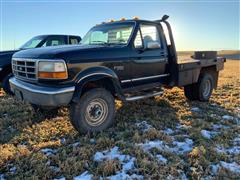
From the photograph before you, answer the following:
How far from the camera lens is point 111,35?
528 centimetres

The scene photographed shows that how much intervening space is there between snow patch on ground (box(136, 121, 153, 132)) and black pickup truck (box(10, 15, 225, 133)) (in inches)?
20.2

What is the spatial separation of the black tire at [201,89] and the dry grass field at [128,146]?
0.91m

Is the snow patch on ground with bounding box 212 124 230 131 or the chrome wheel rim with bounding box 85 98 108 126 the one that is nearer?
the chrome wheel rim with bounding box 85 98 108 126

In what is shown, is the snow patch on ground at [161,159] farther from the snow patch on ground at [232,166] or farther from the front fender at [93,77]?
the front fender at [93,77]

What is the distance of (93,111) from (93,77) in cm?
62

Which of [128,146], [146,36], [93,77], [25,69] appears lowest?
[128,146]

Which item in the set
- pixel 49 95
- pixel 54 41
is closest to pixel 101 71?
pixel 49 95

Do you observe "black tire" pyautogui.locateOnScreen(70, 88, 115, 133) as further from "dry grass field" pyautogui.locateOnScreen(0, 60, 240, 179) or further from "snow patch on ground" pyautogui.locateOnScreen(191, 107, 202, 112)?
"snow patch on ground" pyautogui.locateOnScreen(191, 107, 202, 112)

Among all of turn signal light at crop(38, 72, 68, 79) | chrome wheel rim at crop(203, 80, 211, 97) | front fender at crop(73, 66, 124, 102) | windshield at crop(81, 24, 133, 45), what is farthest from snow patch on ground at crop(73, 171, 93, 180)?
chrome wheel rim at crop(203, 80, 211, 97)

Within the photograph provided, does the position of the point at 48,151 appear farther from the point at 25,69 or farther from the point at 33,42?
the point at 33,42

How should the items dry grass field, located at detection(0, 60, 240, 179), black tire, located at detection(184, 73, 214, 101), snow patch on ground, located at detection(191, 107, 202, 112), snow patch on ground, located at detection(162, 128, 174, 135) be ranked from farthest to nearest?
1. black tire, located at detection(184, 73, 214, 101)
2. snow patch on ground, located at detection(191, 107, 202, 112)
3. snow patch on ground, located at detection(162, 128, 174, 135)
4. dry grass field, located at detection(0, 60, 240, 179)

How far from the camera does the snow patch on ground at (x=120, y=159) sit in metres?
3.03

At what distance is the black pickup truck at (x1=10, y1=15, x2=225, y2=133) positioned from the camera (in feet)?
12.7

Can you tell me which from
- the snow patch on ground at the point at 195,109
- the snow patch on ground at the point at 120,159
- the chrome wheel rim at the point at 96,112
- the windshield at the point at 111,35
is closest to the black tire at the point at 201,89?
the snow patch on ground at the point at 195,109
